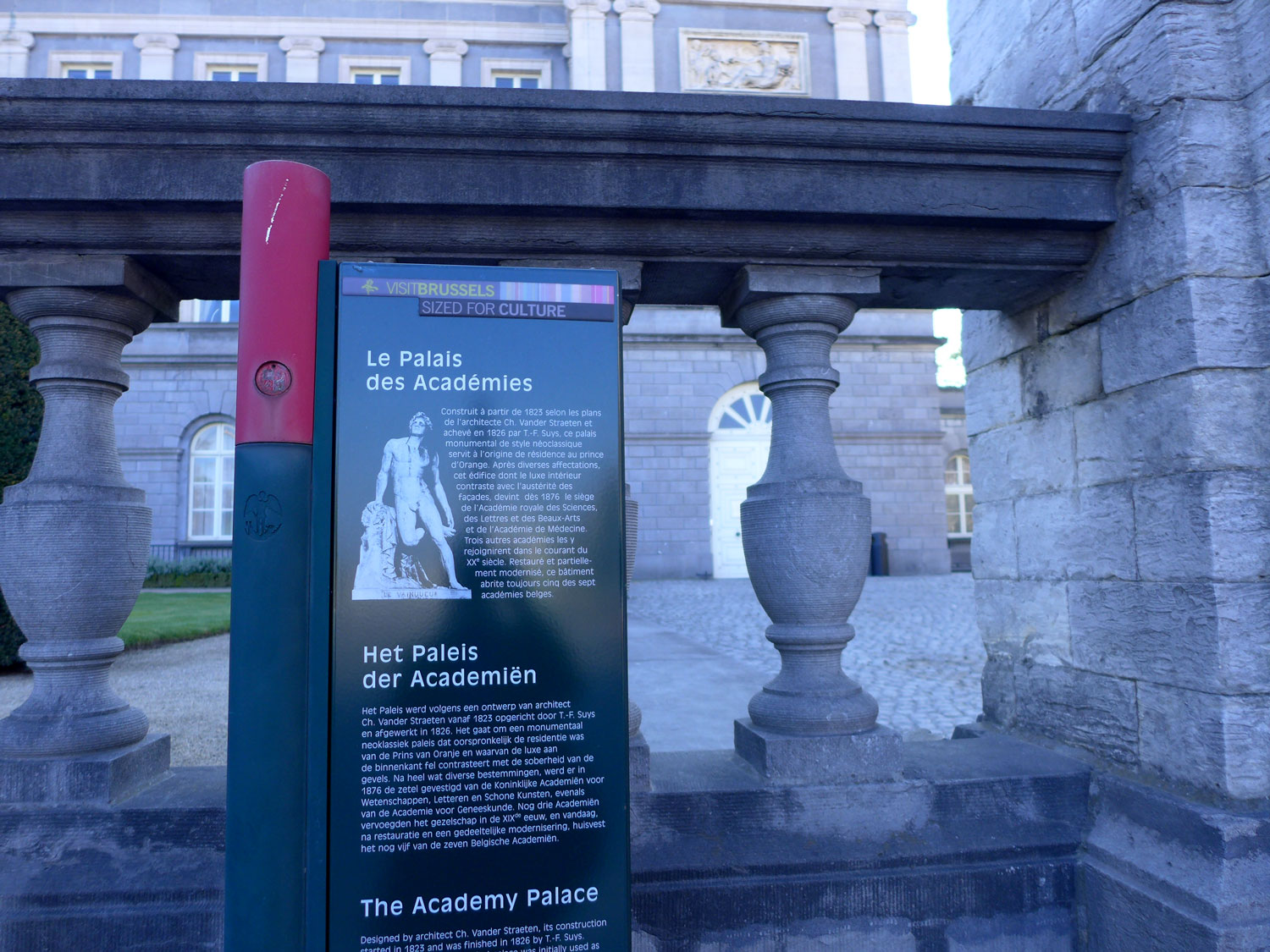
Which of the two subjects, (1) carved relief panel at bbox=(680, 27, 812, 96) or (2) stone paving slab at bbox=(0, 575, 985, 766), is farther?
(1) carved relief panel at bbox=(680, 27, 812, 96)

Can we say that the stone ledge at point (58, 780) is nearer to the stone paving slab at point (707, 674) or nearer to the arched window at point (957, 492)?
the stone paving slab at point (707, 674)

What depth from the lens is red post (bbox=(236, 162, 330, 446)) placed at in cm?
128

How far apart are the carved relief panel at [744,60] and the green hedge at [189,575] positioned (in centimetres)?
1385

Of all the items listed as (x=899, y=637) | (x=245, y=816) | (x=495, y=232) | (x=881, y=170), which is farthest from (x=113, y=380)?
(x=899, y=637)

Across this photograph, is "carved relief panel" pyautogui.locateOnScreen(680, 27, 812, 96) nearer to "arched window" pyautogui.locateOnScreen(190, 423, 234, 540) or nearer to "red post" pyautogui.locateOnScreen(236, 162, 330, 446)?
"arched window" pyautogui.locateOnScreen(190, 423, 234, 540)

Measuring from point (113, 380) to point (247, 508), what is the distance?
1375mm

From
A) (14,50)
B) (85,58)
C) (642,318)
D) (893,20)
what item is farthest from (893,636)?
(14,50)

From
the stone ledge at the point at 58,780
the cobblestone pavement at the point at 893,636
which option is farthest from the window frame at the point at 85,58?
the stone ledge at the point at 58,780

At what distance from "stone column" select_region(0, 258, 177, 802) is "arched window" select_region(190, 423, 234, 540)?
16.2 metres

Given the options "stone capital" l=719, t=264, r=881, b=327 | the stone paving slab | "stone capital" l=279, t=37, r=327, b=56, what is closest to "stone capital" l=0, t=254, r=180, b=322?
"stone capital" l=719, t=264, r=881, b=327

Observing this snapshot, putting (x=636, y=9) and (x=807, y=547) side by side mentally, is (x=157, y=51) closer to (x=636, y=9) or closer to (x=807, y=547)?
(x=636, y=9)

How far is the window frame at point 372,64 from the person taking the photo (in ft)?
61.1

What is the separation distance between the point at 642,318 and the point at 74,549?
1551 cm

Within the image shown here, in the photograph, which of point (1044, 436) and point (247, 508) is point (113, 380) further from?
point (1044, 436)
